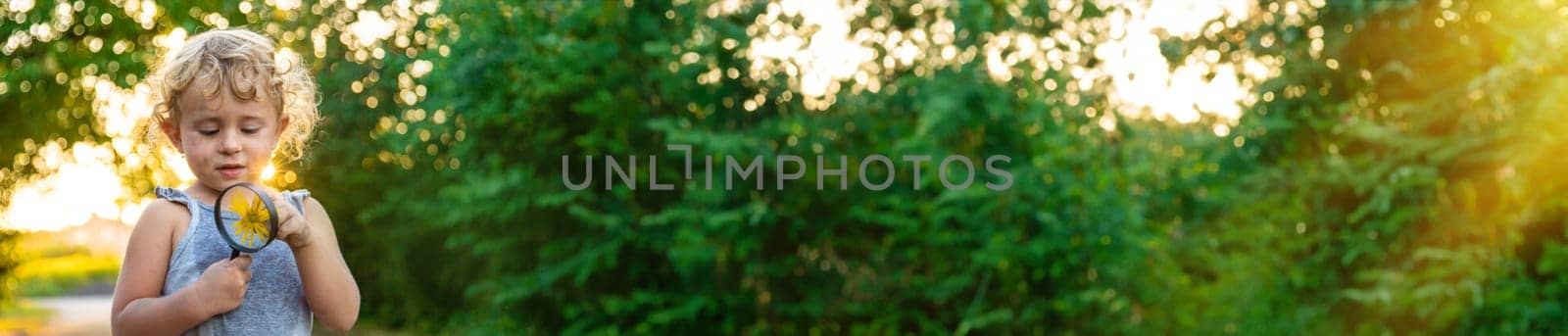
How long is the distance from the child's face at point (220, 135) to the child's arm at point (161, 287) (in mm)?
61

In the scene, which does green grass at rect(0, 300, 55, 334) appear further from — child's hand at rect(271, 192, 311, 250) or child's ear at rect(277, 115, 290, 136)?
child's hand at rect(271, 192, 311, 250)

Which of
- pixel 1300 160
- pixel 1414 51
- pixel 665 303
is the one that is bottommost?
pixel 665 303

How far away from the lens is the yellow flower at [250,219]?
1537 mm

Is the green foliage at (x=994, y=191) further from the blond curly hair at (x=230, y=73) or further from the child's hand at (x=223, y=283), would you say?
the child's hand at (x=223, y=283)

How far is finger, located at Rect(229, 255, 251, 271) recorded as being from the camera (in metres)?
1.59

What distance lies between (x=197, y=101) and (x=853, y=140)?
21.0 ft

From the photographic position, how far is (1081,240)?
299 inches

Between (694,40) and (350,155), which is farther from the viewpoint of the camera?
(350,155)

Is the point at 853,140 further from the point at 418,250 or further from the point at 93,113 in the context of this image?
the point at 93,113

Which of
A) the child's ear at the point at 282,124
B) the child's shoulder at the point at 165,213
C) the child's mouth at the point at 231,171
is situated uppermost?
the child's ear at the point at 282,124

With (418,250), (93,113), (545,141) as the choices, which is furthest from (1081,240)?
(93,113)

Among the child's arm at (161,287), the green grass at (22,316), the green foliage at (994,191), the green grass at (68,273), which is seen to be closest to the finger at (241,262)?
the child's arm at (161,287)

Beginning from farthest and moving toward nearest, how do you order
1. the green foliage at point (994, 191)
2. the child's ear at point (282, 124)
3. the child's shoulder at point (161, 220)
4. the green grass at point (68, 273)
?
the green grass at point (68, 273) < the green foliage at point (994, 191) < the child's ear at point (282, 124) < the child's shoulder at point (161, 220)

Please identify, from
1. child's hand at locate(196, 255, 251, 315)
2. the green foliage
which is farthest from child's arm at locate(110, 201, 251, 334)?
the green foliage
